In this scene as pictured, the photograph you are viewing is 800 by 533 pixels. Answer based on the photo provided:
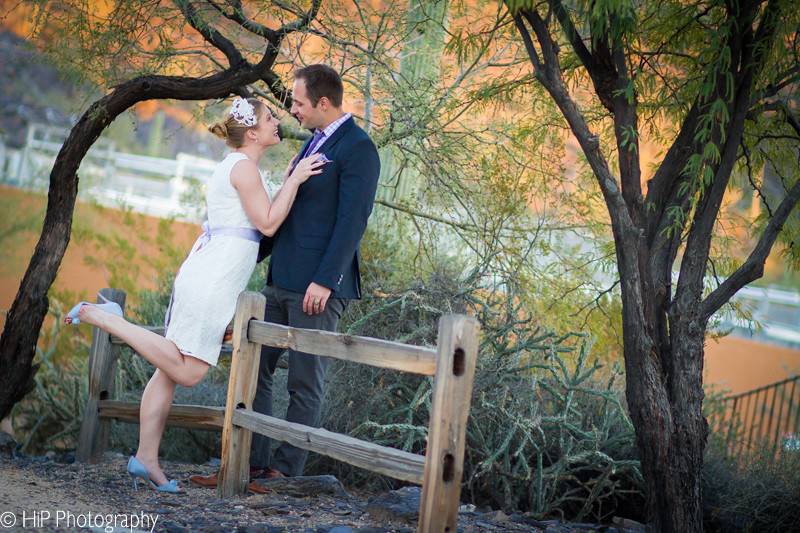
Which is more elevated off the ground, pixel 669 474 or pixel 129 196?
pixel 129 196

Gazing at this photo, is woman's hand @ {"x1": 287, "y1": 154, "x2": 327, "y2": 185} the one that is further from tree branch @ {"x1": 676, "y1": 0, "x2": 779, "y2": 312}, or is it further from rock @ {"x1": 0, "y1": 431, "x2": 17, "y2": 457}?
rock @ {"x1": 0, "y1": 431, "x2": 17, "y2": 457}

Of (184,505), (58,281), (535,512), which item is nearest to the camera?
(184,505)

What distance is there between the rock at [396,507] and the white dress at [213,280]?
105 cm

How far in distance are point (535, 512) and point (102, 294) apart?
299cm

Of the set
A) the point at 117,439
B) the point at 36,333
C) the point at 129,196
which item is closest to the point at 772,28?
the point at 36,333

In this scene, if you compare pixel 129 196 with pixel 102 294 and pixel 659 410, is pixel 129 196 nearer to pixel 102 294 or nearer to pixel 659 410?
pixel 102 294

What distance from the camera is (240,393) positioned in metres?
4.71

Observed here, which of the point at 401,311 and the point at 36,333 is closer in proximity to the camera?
the point at 401,311

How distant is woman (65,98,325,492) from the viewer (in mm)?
4715

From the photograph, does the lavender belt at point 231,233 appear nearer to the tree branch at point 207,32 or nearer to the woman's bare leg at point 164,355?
the woman's bare leg at point 164,355

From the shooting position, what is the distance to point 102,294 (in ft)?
20.0

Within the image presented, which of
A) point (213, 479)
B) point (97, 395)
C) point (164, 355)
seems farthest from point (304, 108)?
point (97, 395)

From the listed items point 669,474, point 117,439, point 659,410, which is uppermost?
point 659,410

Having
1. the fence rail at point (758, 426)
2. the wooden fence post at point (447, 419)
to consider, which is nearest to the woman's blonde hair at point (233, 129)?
the wooden fence post at point (447, 419)
